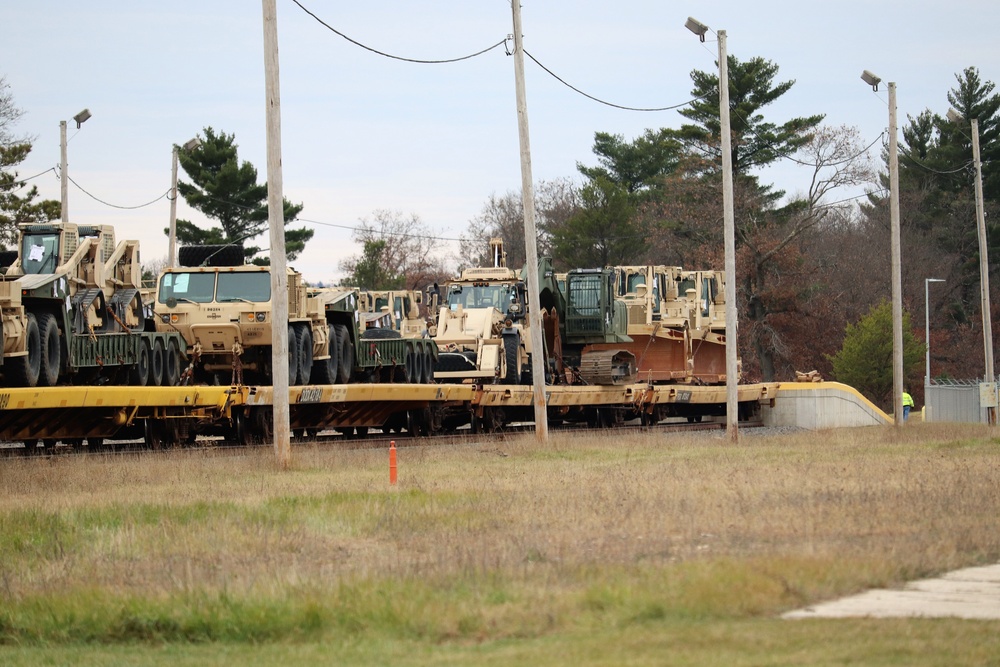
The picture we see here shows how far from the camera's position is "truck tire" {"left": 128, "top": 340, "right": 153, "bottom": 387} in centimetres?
2183

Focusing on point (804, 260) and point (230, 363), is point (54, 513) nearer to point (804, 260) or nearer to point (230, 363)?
point (230, 363)

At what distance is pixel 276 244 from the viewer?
1881 centimetres

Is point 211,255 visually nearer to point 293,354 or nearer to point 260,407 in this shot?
point 293,354

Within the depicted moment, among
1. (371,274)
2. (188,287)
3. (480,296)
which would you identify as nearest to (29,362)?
(188,287)

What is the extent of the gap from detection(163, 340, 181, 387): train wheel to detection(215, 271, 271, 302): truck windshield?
4.43 ft

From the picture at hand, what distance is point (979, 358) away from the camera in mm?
73750

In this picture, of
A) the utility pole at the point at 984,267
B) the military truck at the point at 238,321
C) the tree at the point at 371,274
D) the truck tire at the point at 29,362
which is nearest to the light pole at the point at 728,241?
the military truck at the point at 238,321

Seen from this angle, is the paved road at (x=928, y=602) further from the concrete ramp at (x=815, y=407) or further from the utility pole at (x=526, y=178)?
the concrete ramp at (x=815, y=407)

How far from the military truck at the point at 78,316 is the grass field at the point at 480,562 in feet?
5.90

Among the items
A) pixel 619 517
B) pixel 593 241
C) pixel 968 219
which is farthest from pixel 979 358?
pixel 619 517

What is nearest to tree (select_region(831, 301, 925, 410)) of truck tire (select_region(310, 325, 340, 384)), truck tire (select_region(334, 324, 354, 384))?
truck tire (select_region(334, 324, 354, 384))

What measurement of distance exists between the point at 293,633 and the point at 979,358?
230ft

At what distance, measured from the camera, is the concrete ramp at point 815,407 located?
3759 cm

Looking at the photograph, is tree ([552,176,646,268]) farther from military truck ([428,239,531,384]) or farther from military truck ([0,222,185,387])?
military truck ([0,222,185,387])
